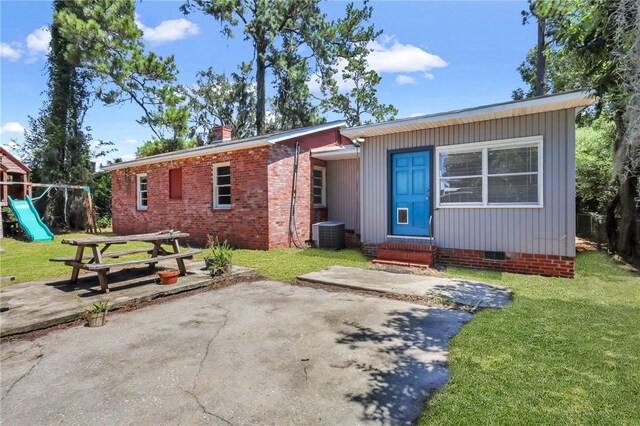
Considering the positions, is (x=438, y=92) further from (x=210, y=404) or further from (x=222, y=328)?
(x=210, y=404)

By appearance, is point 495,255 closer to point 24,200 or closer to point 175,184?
point 175,184

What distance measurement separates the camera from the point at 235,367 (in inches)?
119

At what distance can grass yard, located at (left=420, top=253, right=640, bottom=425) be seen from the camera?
7.47ft

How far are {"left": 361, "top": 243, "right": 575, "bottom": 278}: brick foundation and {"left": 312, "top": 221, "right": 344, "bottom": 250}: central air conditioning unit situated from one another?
7.32 ft

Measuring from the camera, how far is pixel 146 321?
14.0ft

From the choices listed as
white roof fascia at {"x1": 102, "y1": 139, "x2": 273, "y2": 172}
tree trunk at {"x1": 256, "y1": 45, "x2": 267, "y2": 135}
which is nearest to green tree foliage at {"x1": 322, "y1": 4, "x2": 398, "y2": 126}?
tree trunk at {"x1": 256, "y1": 45, "x2": 267, "y2": 135}

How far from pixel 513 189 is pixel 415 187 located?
2129 mm

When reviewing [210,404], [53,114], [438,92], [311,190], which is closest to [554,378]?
[210,404]

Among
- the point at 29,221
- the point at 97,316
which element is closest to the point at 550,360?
the point at 97,316

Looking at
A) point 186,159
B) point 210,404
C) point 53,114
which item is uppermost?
point 53,114

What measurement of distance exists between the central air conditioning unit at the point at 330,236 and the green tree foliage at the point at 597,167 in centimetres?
850

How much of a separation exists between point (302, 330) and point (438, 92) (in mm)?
14568

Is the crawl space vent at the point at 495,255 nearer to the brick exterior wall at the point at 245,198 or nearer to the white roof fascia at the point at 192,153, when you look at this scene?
the brick exterior wall at the point at 245,198

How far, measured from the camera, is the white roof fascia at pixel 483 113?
19.7 feet
